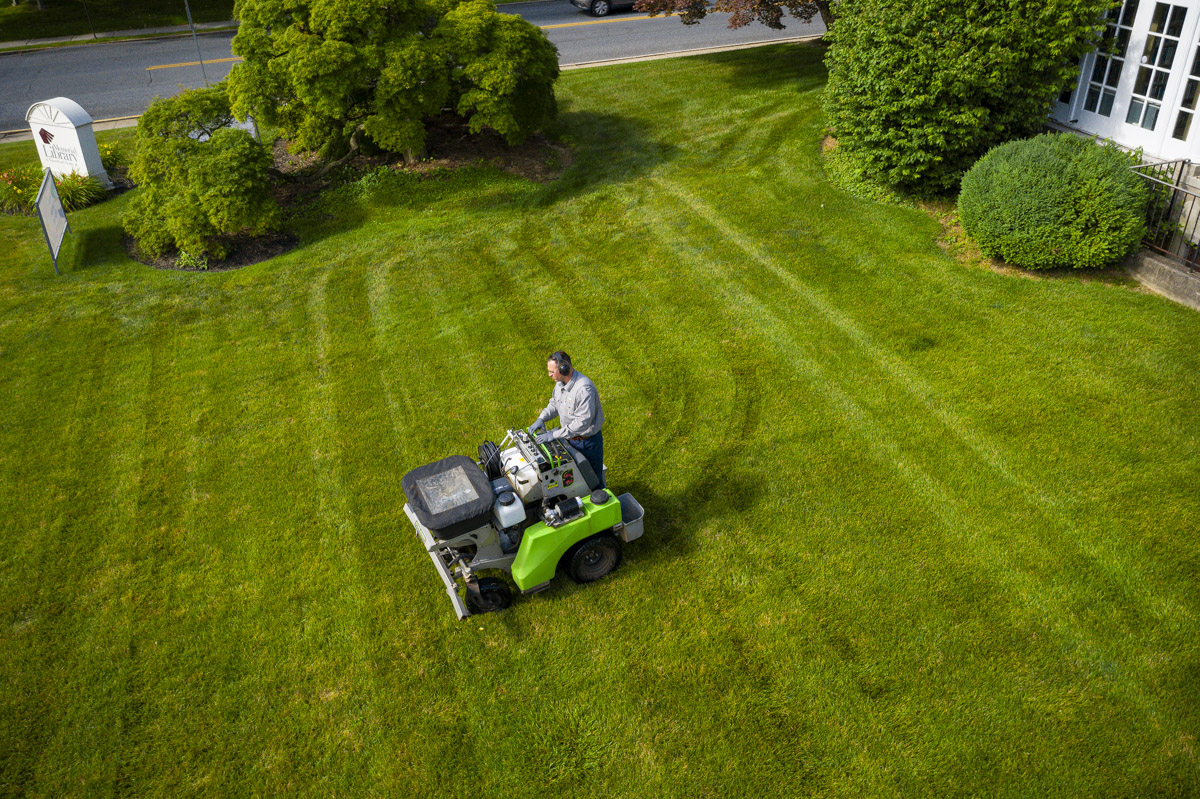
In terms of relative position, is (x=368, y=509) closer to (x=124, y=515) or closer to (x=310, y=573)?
(x=310, y=573)

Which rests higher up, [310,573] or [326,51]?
[326,51]

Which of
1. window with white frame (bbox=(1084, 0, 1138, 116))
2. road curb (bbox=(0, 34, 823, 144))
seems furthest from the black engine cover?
road curb (bbox=(0, 34, 823, 144))

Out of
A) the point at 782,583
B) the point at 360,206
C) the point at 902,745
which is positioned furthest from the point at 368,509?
the point at 360,206

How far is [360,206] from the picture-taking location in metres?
13.8

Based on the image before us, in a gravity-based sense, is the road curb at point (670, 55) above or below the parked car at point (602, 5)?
below

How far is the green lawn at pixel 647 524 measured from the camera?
574 centimetres

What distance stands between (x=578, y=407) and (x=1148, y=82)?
414 inches

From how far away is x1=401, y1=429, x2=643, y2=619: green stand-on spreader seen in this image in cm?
638

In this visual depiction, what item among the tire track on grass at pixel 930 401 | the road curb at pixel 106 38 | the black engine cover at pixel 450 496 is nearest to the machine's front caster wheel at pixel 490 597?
the black engine cover at pixel 450 496

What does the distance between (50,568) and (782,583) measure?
6.70 metres

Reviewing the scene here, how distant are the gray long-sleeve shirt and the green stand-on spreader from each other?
0.18m

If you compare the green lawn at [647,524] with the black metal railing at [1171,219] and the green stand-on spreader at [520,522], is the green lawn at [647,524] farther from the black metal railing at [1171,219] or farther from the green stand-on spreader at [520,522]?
the black metal railing at [1171,219]

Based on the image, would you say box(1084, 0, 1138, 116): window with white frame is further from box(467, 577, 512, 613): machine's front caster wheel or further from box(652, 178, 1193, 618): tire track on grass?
box(467, 577, 512, 613): machine's front caster wheel

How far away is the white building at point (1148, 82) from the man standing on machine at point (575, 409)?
9.76 m
